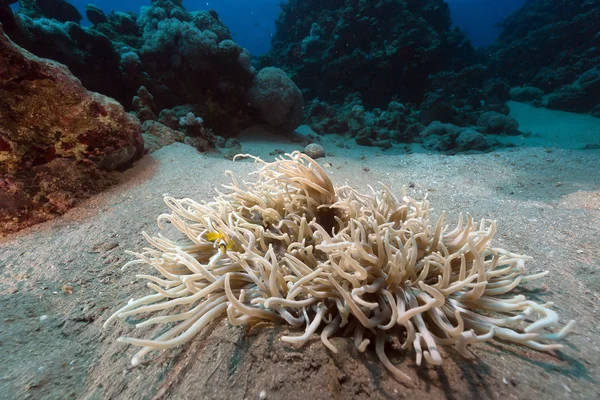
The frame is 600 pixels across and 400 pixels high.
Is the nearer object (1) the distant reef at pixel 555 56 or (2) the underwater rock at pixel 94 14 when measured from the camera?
(2) the underwater rock at pixel 94 14

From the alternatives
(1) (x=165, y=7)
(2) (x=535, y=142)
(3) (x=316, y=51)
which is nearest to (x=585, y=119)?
(2) (x=535, y=142)

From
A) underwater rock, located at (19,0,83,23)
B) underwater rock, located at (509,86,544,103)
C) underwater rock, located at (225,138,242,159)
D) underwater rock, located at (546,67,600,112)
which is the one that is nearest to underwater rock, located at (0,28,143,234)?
underwater rock, located at (225,138,242,159)

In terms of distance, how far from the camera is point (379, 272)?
4.68 feet

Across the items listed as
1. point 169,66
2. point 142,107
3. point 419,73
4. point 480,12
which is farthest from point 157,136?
point 480,12

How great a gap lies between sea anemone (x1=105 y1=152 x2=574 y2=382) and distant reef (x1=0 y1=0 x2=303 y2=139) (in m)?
5.23

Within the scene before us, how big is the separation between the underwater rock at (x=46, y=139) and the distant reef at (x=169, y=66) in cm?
283

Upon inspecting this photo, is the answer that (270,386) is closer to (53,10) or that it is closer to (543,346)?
(543,346)

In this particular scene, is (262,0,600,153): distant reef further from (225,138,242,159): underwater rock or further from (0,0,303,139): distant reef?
(225,138,242,159): underwater rock

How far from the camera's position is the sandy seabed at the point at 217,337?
1043 mm

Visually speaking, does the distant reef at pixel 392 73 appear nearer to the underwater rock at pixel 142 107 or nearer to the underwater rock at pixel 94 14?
the underwater rock at pixel 142 107

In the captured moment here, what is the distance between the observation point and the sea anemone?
3.77ft

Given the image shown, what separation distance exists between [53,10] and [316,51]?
35.9ft

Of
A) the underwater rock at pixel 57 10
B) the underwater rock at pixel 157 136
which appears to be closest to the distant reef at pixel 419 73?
the underwater rock at pixel 157 136

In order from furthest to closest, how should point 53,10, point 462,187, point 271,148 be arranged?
point 53,10
point 271,148
point 462,187
